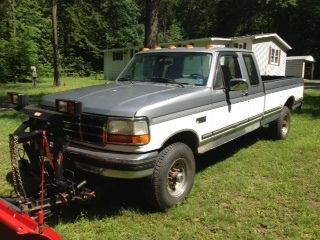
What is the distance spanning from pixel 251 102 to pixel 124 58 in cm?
3046

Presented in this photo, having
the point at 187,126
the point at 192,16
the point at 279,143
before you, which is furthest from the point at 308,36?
the point at 187,126

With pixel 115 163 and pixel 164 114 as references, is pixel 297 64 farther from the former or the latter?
pixel 115 163

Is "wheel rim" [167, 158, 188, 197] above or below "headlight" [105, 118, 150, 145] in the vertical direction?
below

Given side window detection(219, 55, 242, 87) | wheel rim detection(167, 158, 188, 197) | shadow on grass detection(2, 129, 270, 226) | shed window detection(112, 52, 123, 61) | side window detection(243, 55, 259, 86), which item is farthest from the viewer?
shed window detection(112, 52, 123, 61)

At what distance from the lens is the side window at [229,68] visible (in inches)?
246

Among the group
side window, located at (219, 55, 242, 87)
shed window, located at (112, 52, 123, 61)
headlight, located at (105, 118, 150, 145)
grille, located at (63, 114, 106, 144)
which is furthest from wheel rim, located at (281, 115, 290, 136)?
shed window, located at (112, 52, 123, 61)

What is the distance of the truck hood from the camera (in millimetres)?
4668

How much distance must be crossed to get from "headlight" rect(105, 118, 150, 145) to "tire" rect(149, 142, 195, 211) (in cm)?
41

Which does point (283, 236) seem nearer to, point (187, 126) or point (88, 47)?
point (187, 126)

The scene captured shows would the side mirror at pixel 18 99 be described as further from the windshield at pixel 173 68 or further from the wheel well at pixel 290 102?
the wheel well at pixel 290 102

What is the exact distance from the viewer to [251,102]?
6965mm

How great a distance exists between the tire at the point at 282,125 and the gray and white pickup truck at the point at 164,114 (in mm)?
1343

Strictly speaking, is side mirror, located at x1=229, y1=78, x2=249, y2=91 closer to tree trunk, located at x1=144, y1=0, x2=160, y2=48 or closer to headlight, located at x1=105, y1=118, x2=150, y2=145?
headlight, located at x1=105, y1=118, x2=150, y2=145

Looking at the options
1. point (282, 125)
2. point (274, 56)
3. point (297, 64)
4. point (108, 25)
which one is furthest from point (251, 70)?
point (108, 25)
